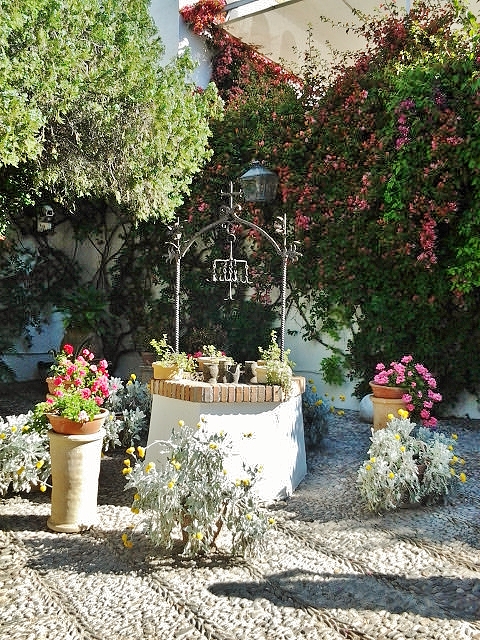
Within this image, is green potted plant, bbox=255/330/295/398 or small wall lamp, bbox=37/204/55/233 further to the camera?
small wall lamp, bbox=37/204/55/233

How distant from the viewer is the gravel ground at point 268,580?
8.23 ft

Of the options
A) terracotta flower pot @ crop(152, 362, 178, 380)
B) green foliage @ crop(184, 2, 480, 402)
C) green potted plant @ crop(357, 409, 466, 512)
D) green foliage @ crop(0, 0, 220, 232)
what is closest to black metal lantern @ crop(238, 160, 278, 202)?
green foliage @ crop(184, 2, 480, 402)

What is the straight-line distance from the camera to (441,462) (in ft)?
13.4

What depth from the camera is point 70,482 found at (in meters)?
3.57

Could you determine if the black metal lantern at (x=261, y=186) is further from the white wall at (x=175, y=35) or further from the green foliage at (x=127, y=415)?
the white wall at (x=175, y=35)

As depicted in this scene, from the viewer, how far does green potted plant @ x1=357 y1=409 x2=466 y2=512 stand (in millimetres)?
3877

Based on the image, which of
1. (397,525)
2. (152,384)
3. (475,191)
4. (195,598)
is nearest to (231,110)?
(475,191)

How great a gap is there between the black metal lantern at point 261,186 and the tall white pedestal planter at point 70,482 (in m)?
4.25

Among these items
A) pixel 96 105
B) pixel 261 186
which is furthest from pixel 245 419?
pixel 261 186

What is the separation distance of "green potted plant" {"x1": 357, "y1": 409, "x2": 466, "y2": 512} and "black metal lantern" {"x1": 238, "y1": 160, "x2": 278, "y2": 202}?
380cm

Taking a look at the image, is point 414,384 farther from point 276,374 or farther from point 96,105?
point 96,105

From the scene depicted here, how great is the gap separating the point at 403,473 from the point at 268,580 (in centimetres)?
136

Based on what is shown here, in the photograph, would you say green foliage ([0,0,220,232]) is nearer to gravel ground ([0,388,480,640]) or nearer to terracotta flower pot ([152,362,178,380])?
terracotta flower pot ([152,362,178,380])

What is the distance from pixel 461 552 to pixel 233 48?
844 centimetres
